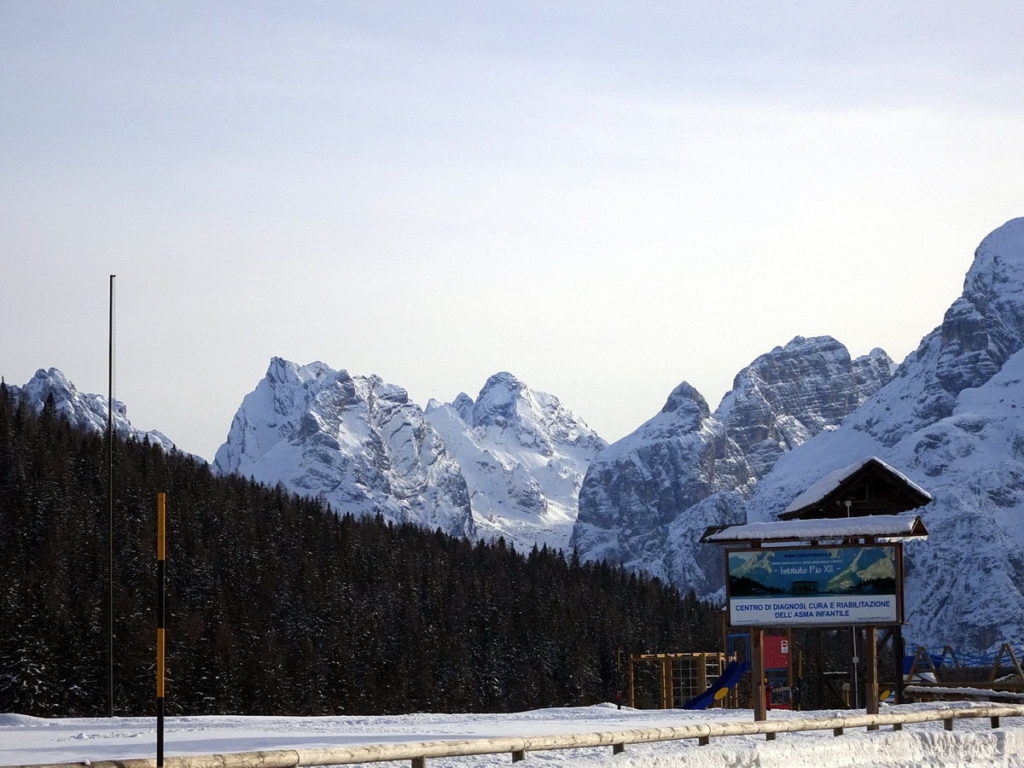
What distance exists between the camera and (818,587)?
32.6 metres

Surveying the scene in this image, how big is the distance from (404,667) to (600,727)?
92.9 meters

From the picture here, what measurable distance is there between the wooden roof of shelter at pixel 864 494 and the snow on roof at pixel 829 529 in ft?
19.3

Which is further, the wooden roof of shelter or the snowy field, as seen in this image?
the wooden roof of shelter

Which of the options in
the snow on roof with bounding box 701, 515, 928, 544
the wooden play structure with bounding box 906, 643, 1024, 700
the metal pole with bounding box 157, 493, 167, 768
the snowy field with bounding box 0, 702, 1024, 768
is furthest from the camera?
the wooden play structure with bounding box 906, 643, 1024, 700

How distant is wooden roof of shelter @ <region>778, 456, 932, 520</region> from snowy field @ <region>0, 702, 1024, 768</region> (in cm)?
712

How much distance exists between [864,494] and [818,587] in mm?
7589

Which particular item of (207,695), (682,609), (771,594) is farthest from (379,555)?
(771,594)

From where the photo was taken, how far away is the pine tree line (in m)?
91.5

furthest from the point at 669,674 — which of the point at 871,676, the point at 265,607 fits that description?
the point at 265,607

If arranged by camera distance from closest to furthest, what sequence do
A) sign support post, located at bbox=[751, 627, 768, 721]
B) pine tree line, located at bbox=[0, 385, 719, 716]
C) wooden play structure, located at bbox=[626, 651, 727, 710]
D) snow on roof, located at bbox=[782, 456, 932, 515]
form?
sign support post, located at bbox=[751, 627, 768, 721]
snow on roof, located at bbox=[782, 456, 932, 515]
wooden play structure, located at bbox=[626, 651, 727, 710]
pine tree line, located at bbox=[0, 385, 719, 716]

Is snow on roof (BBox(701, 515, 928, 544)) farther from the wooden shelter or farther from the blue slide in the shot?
the blue slide

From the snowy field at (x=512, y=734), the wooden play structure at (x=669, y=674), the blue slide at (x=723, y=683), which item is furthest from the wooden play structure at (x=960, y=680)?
the snowy field at (x=512, y=734)

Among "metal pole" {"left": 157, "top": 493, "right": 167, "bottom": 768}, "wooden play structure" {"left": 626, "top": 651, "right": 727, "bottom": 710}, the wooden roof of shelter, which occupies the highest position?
the wooden roof of shelter

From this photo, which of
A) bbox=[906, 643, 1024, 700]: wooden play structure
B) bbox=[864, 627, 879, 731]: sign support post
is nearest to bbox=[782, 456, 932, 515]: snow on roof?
bbox=[864, 627, 879, 731]: sign support post
